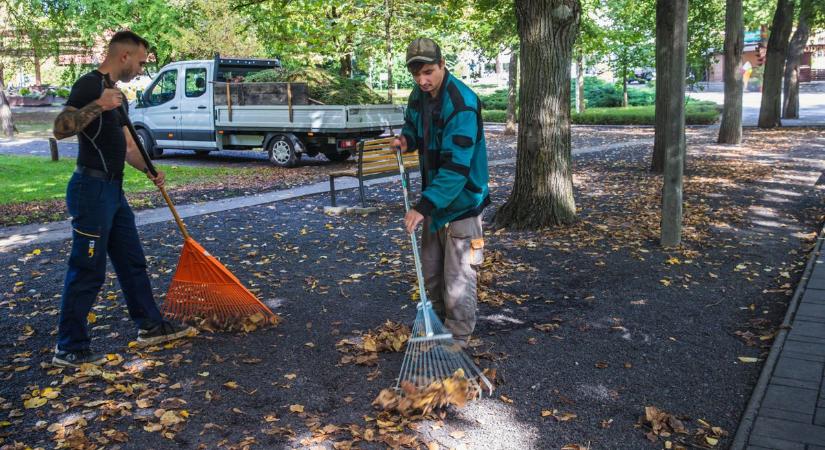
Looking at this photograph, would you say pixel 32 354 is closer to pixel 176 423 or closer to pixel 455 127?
pixel 176 423

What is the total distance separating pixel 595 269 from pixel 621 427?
10.0 feet

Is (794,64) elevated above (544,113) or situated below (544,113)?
above

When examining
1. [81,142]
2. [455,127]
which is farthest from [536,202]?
[81,142]

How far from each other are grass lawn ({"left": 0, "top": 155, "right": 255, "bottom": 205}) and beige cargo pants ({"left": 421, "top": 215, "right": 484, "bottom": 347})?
9.10 m

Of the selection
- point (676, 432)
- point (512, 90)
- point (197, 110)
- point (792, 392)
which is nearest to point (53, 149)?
point (197, 110)

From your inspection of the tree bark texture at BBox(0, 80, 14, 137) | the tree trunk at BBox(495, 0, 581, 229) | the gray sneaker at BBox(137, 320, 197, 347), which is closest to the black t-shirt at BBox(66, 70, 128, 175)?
the gray sneaker at BBox(137, 320, 197, 347)

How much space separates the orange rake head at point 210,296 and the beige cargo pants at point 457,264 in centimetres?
143

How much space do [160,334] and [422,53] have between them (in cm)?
258

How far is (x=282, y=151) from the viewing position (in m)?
15.4

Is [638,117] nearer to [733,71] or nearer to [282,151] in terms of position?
[733,71]

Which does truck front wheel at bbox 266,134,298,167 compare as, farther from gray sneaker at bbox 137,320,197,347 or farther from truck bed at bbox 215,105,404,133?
gray sneaker at bbox 137,320,197,347

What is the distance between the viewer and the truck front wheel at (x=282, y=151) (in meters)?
15.3

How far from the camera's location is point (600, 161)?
15.8m

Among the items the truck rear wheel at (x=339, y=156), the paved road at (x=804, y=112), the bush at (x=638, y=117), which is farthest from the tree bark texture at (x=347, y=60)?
the bush at (x=638, y=117)
